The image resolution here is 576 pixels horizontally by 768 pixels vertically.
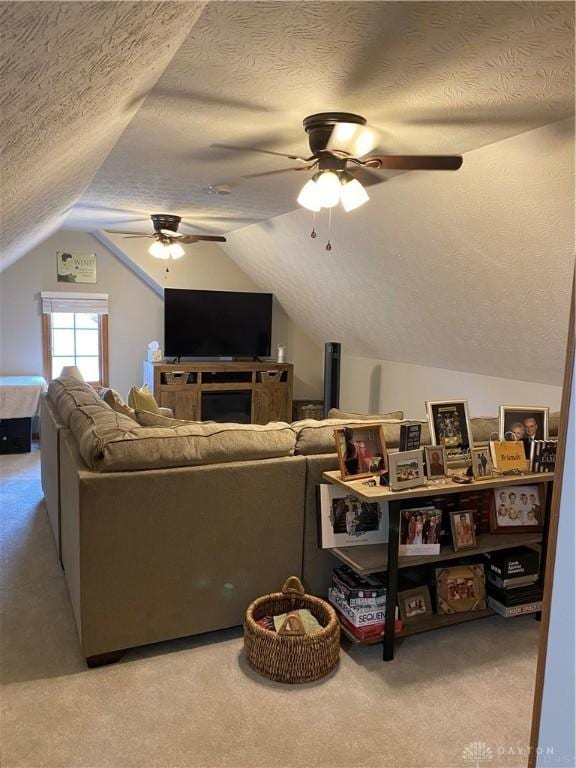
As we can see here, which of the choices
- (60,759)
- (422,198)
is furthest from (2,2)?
(422,198)

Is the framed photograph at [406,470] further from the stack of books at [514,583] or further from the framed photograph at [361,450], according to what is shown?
the stack of books at [514,583]

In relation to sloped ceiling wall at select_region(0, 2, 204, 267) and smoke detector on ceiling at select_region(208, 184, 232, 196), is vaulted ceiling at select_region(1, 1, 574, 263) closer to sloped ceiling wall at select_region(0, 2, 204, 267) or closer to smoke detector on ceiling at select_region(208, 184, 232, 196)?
sloped ceiling wall at select_region(0, 2, 204, 267)

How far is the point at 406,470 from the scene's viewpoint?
2.40 meters

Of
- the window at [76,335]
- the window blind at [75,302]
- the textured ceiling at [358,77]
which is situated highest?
the textured ceiling at [358,77]

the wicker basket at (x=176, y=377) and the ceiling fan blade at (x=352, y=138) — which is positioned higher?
the ceiling fan blade at (x=352, y=138)

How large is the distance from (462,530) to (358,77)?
201 centimetres

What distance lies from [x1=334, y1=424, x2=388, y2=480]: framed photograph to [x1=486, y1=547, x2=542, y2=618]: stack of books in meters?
0.84

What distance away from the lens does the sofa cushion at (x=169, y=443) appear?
235cm

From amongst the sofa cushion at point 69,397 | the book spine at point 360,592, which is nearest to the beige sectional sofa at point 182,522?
the book spine at point 360,592

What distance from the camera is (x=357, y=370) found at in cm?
666

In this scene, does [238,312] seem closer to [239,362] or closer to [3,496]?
[239,362]

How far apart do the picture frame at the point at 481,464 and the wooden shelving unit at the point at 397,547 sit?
4cm

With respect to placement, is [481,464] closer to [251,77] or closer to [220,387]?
[251,77]

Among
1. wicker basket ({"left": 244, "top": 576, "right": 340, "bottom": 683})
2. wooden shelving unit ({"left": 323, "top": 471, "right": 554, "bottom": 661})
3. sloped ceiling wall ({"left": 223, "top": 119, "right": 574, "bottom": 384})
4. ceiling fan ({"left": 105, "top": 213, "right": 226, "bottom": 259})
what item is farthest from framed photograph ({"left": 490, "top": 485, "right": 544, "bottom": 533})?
ceiling fan ({"left": 105, "top": 213, "right": 226, "bottom": 259})
